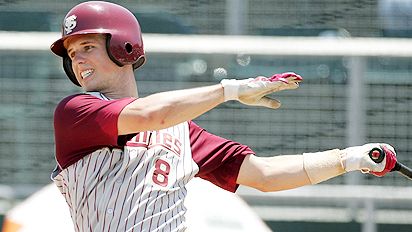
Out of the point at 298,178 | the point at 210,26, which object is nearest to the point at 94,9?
the point at 298,178

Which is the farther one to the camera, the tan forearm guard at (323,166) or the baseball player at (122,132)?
the tan forearm guard at (323,166)

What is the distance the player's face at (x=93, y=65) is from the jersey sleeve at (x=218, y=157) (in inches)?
16.3

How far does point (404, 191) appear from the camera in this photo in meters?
6.41

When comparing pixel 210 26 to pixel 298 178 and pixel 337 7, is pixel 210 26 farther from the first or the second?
pixel 298 178

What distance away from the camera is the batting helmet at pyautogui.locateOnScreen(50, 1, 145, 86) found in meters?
4.13

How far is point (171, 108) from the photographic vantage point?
3834mm

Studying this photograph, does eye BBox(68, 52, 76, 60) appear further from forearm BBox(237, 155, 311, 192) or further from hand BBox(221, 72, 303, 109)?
forearm BBox(237, 155, 311, 192)

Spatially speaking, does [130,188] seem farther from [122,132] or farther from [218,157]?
[218,157]

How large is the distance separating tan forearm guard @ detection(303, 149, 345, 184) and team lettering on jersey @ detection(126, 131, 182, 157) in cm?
53

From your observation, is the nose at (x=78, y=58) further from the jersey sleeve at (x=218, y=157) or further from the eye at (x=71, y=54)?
the jersey sleeve at (x=218, y=157)

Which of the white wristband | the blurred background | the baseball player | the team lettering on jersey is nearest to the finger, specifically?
the baseball player

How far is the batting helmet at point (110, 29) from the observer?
413cm

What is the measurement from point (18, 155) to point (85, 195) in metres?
2.51

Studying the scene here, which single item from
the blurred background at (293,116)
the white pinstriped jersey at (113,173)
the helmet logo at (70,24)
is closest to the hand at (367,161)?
the white pinstriped jersey at (113,173)
